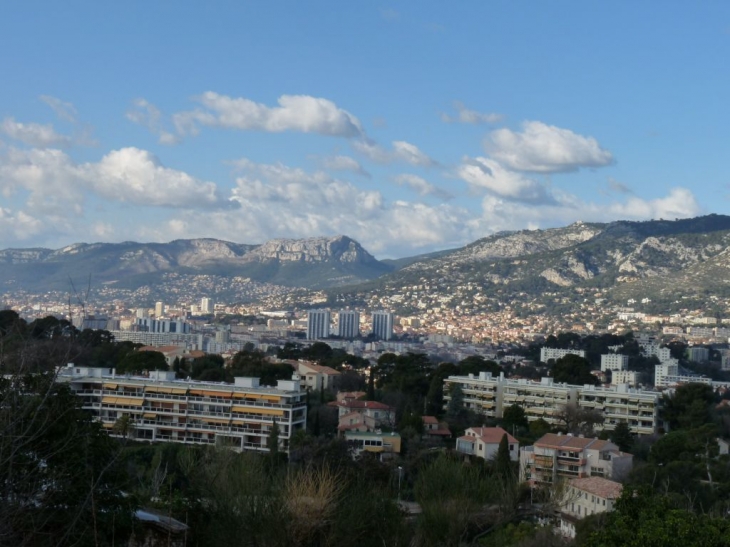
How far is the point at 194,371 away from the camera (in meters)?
34.6

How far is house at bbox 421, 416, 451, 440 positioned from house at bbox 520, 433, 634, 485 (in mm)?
3515

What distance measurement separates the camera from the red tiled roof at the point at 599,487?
60.2 feet

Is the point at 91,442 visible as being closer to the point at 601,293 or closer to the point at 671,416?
the point at 671,416

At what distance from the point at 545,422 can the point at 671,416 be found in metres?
4.67

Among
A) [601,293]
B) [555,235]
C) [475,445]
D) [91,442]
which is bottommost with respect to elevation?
[475,445]

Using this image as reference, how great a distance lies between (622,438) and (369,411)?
7.21 meters

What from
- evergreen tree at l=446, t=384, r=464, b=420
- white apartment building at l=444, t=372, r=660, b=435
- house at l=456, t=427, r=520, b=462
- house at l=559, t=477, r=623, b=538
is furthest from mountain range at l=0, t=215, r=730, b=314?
house at l=559, t=477, r=623, b=538

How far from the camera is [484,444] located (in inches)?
981

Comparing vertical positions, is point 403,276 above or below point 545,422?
above

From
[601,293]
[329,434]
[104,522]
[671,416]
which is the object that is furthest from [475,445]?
[601,293]

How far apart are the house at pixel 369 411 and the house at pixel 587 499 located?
931cm

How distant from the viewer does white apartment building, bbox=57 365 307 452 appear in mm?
25828

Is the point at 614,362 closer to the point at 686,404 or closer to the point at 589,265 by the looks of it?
the point at 686,404

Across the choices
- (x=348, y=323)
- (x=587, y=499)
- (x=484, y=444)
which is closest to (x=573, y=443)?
(x=484, y=444)
